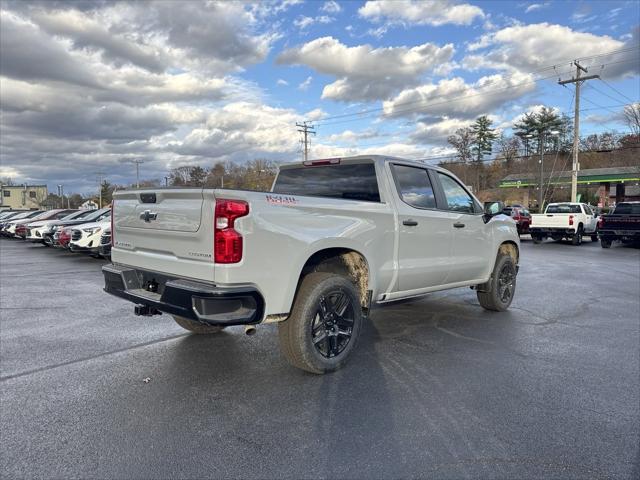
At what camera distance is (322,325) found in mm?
4078

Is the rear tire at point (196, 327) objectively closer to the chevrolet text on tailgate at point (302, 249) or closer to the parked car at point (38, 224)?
the chevrolet text on tailgate at point (302, 249)

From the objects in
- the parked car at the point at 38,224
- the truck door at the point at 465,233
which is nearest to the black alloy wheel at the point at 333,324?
the truck door at the point at 465,233

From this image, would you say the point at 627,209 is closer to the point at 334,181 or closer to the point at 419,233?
the point at 419,233

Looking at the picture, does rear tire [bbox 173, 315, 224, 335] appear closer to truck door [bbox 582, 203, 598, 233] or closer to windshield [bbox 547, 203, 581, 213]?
windshield [bbox 547, 203, 581, 213]

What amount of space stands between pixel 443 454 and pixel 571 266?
1142cm

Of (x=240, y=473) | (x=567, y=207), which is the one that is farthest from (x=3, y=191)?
(x=240, y=473)

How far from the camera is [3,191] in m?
109

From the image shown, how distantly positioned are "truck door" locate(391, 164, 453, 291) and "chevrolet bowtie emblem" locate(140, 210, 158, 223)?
2379mm

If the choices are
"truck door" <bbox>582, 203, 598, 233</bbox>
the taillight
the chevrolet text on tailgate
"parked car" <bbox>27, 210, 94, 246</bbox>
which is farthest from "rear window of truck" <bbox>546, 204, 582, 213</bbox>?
the taillight

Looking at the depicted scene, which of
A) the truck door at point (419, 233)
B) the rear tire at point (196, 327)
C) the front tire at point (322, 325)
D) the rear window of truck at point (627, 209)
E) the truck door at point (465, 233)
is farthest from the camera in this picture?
the rear window of truck at point (627, 209)

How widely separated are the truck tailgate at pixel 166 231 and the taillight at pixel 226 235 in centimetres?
6

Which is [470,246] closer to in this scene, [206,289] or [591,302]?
[591,302]

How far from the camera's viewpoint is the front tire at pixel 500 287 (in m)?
6.50

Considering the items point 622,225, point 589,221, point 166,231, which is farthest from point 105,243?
point 589,221
